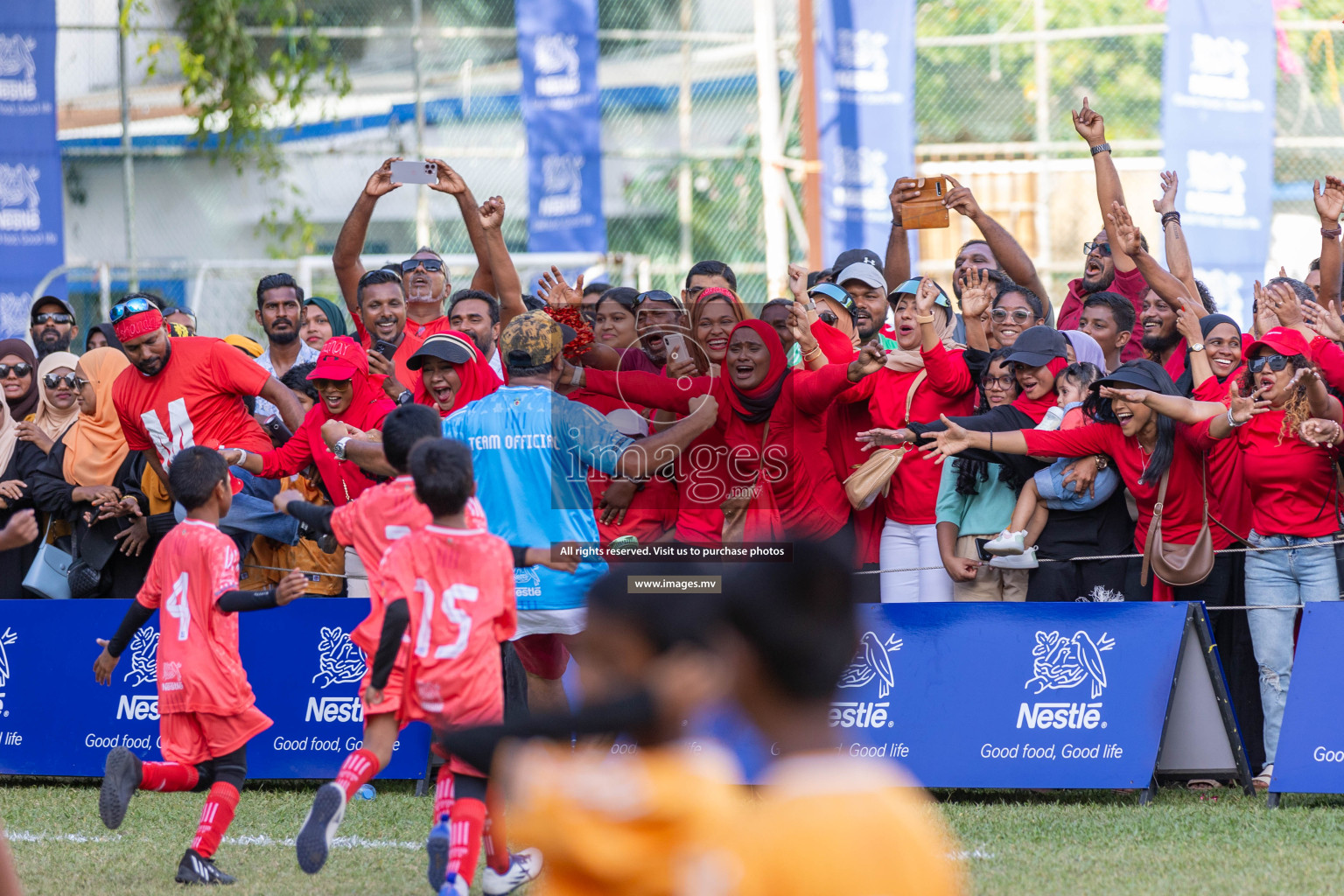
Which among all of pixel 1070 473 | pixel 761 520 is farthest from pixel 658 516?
pixel 1070 473

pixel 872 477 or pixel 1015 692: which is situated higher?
pixel 872 477

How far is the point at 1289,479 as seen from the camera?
677 centimetres

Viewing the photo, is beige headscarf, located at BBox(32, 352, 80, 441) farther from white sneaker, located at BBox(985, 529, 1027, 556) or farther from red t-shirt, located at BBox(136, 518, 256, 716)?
white sneaker, located at BBox(985, 529, 1027, 556)

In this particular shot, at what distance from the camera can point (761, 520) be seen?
6832 mm

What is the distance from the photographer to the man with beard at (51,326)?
982 centimetres

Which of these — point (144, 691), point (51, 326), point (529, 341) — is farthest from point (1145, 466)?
point (51, 326)

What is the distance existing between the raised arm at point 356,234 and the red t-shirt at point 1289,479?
4455mm

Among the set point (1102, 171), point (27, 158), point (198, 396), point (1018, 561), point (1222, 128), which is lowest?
point (1018, 561)

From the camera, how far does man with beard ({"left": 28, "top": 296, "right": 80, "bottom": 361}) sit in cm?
982

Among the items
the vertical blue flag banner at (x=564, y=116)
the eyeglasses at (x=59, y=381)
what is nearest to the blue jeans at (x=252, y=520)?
the eyeglasses at (x=59, y=381)

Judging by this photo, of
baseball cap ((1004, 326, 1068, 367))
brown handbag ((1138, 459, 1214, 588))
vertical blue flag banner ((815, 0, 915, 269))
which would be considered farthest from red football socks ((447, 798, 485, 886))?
vertical blue flag banner ((815, 0, 915, 269))

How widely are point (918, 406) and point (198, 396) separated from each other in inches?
149

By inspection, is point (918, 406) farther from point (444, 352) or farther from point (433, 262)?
point (433, 262)

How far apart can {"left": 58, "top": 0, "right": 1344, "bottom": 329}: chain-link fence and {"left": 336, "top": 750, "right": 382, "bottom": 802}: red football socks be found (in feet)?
38.0
